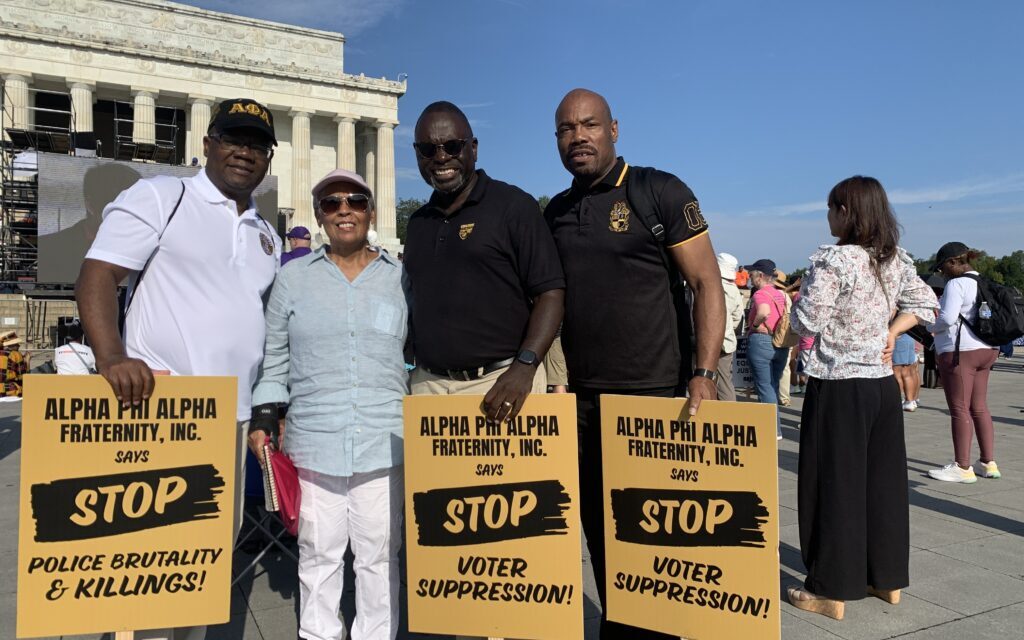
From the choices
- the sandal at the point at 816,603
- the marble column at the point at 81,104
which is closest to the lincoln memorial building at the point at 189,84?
the marble column at the point at 81,104

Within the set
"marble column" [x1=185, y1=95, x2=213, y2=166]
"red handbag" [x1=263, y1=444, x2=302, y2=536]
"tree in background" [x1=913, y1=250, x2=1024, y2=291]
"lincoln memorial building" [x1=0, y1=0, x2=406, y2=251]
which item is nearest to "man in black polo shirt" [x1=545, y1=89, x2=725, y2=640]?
"red handbag" [x1=263, y1=444, x2=302, y2=536]

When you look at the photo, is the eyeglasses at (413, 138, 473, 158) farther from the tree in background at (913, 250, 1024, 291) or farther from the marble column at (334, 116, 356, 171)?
the tree in background at (913, 250, 1024, 291)

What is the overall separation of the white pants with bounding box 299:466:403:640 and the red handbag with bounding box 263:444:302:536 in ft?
0.25

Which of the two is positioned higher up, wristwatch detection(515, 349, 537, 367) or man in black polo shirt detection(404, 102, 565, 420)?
man in black polo shirt detection(404, 102, 565, 420)

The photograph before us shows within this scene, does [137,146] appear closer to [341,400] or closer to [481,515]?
[341,400]

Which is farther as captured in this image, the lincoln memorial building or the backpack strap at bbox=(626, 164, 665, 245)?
the lincoln memorial building

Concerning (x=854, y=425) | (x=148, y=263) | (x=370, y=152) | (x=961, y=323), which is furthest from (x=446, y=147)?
(x=370, y=152)

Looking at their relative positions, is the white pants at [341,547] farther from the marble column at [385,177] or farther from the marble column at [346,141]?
the marble column at [346,141]

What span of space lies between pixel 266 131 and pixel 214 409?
1215 mm

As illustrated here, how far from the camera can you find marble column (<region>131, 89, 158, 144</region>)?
149 ft

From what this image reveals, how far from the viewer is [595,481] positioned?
3.06 metres

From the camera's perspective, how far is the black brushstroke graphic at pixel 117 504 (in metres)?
2.49

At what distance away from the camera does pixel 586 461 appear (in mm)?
3078

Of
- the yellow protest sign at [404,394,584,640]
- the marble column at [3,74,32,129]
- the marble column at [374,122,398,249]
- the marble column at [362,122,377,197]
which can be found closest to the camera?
the yellow protest sign at [404,394,584,640]
